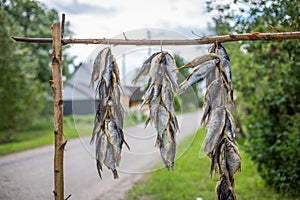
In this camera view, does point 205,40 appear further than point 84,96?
No

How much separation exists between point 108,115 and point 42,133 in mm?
6605

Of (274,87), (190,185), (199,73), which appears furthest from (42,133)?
(199,73)

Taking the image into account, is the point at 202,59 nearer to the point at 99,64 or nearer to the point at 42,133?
the point at 99,64

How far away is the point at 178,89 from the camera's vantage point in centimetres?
147

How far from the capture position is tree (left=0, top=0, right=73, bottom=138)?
4.44m

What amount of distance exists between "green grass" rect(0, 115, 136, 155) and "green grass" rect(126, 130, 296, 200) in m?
1.21

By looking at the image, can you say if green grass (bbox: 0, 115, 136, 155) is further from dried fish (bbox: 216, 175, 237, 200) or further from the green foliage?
the green foliage

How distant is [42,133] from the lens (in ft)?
25.1

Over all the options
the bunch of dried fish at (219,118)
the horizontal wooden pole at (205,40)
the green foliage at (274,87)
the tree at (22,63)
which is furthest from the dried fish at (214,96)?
the tree at (22,63)

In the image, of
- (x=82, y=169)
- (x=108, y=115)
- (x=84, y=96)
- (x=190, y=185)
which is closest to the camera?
(x=108, y=115)

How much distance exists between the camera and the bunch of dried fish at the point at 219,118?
1.40 m

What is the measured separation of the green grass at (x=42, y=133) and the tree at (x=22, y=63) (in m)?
0.26

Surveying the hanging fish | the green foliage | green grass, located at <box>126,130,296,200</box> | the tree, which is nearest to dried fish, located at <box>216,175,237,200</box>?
the hanging fish

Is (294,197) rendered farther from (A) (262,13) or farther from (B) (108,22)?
(B) (108,22)
